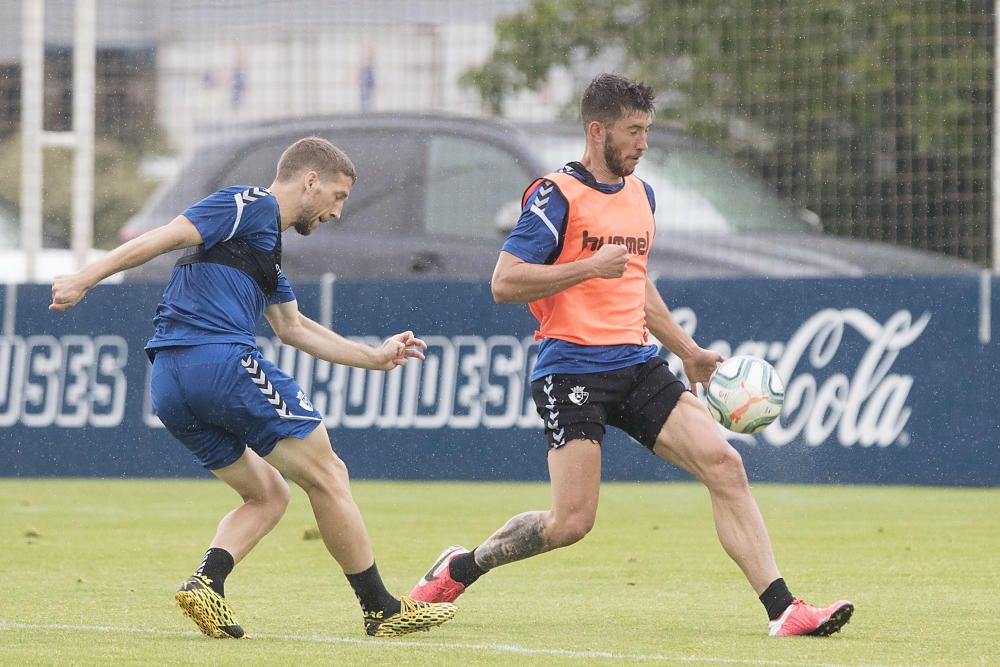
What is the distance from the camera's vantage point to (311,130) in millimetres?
14859

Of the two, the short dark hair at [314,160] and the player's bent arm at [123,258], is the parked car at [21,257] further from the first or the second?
the player's bent arm at [123,258]

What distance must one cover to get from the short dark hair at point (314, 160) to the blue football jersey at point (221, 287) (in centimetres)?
17

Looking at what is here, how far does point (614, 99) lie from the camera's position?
6961mm

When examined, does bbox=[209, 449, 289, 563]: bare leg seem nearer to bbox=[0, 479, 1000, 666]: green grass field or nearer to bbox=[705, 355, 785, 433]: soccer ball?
bbox=[0, 479, 1000, 666]: green grass field

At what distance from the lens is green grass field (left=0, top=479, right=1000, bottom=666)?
6.38 metres

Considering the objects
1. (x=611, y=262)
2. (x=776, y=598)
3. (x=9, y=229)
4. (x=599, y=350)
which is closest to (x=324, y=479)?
(x=599, y=350)

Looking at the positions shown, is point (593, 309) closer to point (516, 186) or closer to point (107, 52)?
point (516, 186)

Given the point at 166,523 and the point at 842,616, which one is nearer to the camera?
the point at 842,616

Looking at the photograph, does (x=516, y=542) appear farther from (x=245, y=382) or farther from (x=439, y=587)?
(x=245, y=382)

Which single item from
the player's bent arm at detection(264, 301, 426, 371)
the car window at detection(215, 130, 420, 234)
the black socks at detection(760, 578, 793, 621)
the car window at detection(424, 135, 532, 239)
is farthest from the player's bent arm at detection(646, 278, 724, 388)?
the car window at detection(215, 130, 420, 234)

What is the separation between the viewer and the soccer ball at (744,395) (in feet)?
24.1

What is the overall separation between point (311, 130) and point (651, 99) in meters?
8.07

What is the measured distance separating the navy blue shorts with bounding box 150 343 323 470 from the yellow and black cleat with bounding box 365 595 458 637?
2.29 ft

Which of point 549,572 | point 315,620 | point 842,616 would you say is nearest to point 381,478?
point 549,572
